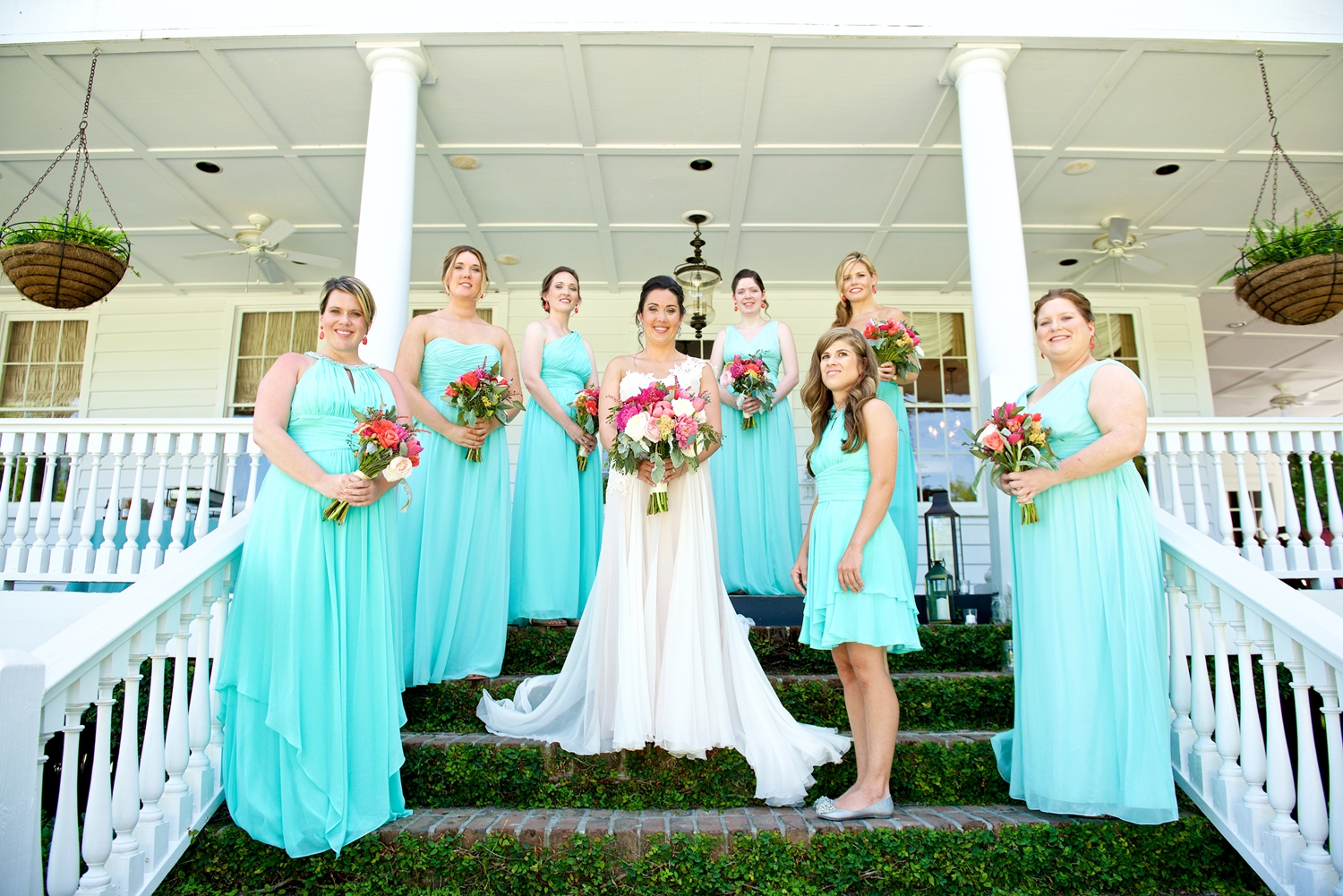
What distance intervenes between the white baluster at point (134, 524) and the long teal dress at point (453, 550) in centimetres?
205

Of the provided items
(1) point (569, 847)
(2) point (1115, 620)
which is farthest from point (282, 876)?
(2) point (1115, 620)

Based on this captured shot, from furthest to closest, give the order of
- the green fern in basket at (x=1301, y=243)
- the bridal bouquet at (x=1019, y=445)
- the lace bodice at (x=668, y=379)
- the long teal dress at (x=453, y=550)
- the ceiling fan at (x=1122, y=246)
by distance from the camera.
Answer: the ceiling fan at (x=1122, y=246) → the green fern in basket at (x=1301, y=243) → the long teal dress at (x=453, y=550) → the lace bodice at (x=668, y=379) → the bridal bouquet at (x=1019, y=445)

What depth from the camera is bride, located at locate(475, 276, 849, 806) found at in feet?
10.5

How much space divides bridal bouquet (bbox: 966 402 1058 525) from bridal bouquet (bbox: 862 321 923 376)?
1.41 metres

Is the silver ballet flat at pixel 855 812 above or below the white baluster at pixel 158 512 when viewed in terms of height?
below

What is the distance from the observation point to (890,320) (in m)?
4.77

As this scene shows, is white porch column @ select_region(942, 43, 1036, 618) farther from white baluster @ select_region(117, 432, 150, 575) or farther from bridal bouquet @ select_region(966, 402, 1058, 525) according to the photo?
white baluster @ select_region(117, 432, 150, 575)

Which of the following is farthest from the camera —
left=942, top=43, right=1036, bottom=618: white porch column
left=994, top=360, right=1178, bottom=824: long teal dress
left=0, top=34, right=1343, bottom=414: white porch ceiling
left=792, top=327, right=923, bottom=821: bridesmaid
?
left=0, top=34, right=1343, bottom=414: white porch ceiling

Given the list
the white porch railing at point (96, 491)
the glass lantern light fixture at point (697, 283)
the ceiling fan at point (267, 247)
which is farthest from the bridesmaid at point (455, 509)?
the ceiling fan at point (267, 247)

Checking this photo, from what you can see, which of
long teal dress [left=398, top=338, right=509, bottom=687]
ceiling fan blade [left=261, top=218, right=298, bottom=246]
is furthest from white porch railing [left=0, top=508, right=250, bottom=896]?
ceiling fan blade [left=261, top=218, right=298, bottom=246]

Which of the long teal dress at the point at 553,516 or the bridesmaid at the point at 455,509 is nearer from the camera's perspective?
the bridesmaid at the point at 455,509

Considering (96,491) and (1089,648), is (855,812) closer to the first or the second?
(1089,648)

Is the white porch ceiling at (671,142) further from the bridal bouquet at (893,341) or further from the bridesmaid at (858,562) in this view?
the bridesmaid at (858,562)

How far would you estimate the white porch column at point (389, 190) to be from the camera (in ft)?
16.6
